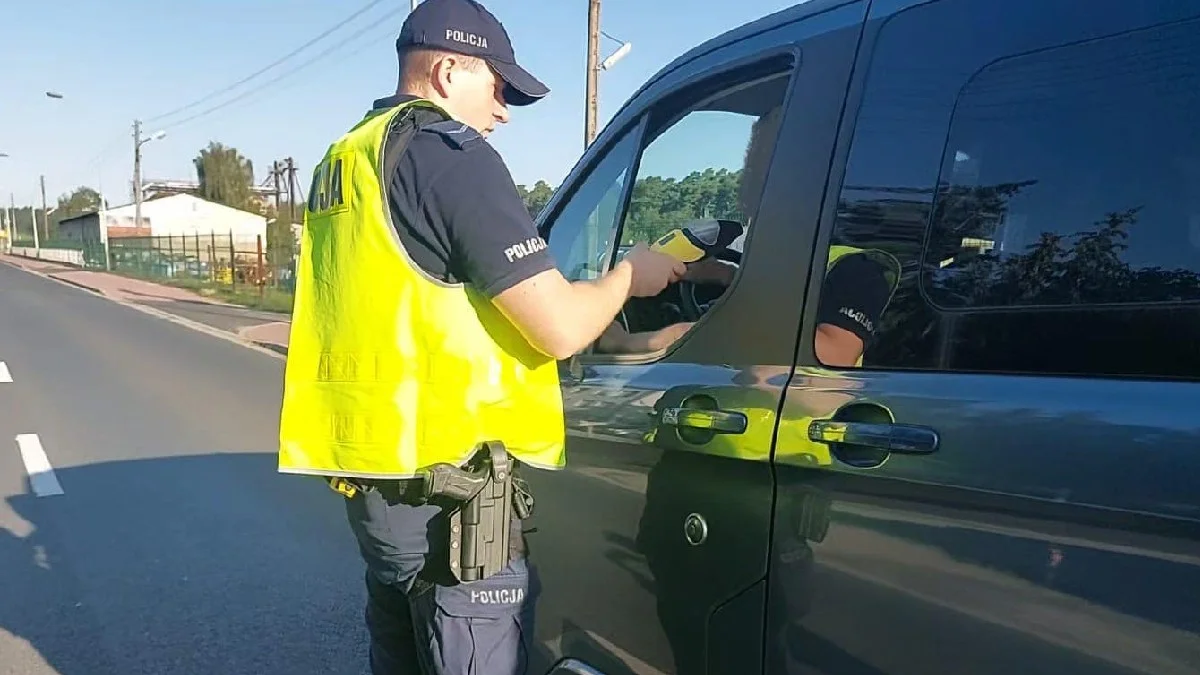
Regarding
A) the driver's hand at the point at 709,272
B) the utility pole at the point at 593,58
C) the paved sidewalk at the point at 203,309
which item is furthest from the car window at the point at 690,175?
the utility pole at the point at 593,58

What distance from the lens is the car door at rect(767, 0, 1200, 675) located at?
115 centimetres

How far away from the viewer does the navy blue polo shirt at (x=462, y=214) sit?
5.26ft

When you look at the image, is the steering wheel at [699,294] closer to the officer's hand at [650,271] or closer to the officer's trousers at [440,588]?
the officer's hand at [650,271]

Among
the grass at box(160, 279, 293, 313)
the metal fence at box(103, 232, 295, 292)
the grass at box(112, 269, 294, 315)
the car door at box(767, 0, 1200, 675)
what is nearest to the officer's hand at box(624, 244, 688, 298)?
the car door at box(767, 0, 1200, 675)

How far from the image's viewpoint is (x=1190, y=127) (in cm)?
120

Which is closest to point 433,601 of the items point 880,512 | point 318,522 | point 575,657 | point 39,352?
point 575,657

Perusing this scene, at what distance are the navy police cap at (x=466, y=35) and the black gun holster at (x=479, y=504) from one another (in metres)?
0.75

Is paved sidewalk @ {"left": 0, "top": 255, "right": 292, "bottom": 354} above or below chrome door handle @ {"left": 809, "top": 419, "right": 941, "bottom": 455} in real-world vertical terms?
below

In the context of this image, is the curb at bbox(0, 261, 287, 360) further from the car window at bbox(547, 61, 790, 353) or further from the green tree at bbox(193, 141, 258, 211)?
the green tree at bbox(193, 141, 258, 211)

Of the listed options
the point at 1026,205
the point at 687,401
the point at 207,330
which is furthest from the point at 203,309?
the point at 1026,205

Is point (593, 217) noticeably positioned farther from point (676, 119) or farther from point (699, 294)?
point (699, 294)

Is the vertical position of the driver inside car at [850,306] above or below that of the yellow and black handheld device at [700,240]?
below

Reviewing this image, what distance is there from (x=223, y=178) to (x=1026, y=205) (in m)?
87.6

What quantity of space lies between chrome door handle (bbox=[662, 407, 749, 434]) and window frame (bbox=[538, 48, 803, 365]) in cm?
17
